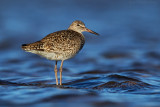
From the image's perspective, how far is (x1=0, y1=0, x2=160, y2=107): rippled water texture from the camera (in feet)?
27.5

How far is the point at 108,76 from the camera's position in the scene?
1109 cm

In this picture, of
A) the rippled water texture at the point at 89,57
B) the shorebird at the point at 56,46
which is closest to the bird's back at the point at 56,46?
the shorebird at the point at 56,46

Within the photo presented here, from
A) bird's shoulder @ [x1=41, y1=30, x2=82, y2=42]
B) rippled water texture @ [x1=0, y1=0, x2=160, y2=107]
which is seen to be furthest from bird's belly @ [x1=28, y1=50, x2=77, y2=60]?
rippled water texture @ [x1=0, y1=0, x2=160, y2=107]

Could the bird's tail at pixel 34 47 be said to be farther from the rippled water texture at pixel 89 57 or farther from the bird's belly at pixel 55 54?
the rippled water texture at pixel 89 57

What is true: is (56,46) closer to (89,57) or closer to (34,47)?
(34,47)

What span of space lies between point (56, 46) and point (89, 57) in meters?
4.56

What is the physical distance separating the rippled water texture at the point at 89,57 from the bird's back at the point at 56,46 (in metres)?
0.90

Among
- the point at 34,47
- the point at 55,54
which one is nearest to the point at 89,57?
the point at 55,54

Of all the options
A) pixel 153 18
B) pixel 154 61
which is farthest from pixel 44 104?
pixel 153 18

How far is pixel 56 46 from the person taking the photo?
9977 millimetres

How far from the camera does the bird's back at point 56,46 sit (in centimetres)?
986

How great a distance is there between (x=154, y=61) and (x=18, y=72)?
5205 millimetres

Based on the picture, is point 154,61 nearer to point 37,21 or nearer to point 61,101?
point 61,101

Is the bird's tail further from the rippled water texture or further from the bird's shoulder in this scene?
the rippled water texture
